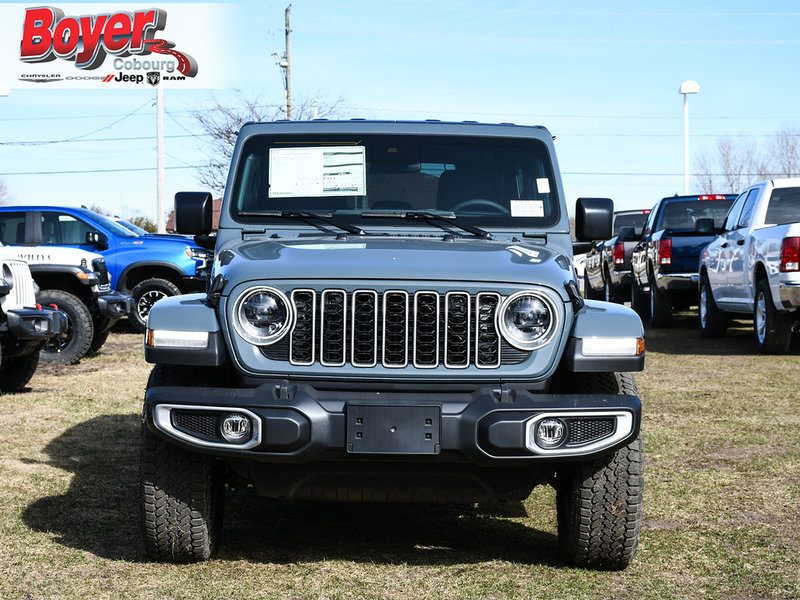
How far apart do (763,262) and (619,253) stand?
308 inches

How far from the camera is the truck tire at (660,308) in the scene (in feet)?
53.1

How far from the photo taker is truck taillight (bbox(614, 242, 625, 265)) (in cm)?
1961

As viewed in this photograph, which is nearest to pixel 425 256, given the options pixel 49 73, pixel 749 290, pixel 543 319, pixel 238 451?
pixel 543 319

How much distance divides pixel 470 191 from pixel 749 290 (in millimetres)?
7914

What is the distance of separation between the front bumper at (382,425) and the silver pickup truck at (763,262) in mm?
7835

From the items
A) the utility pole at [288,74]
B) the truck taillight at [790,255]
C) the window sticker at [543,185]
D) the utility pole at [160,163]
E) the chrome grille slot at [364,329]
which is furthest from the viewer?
the utility pole at [288,74]

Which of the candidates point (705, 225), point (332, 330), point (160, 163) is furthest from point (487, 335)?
point (160, 163)

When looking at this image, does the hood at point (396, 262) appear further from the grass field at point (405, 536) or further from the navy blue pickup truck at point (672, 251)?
the navy blue pickup truck at point (672, 251)

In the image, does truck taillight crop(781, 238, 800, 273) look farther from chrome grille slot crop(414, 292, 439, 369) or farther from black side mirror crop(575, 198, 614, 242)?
chrome grille slot crop(414, 292, 439, 369)

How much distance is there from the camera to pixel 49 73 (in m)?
39.5

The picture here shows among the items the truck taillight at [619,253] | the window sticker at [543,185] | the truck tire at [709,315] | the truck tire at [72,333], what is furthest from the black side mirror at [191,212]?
the truck taillight at [619,253]

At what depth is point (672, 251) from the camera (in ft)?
51.2

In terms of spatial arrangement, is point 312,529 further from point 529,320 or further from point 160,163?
point 160,163

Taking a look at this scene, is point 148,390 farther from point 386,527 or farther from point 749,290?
point 749,290
